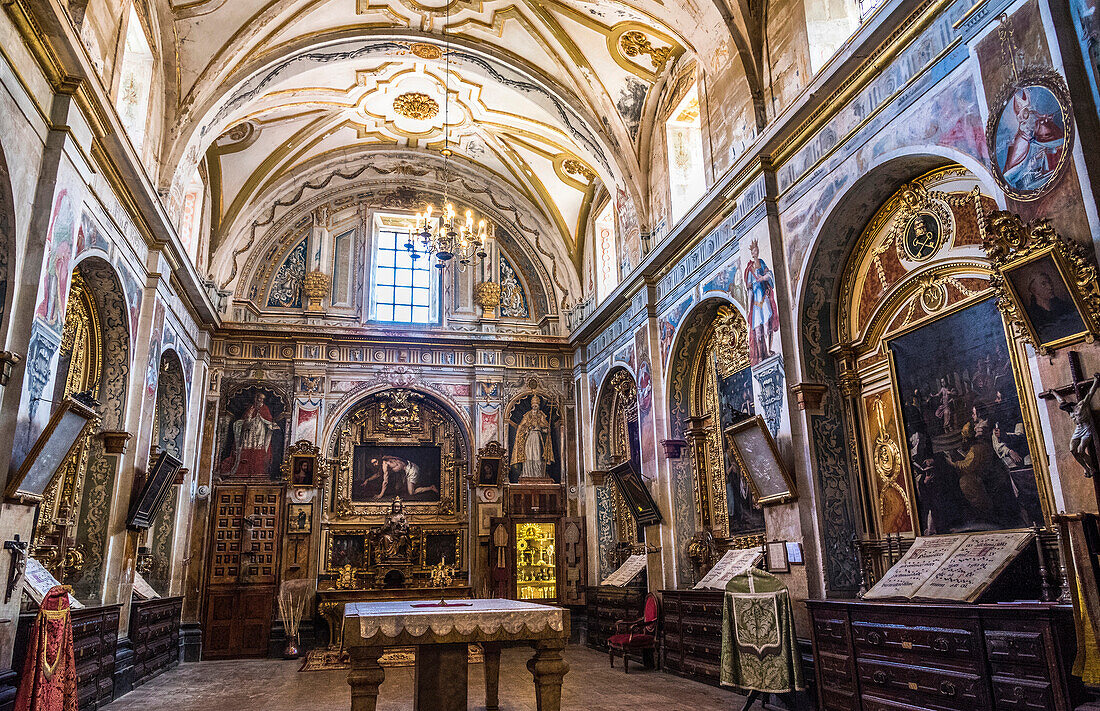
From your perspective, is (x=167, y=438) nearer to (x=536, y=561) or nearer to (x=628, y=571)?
(x=536, y=561)

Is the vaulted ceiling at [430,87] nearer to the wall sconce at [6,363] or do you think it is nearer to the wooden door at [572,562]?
the wall sconce at [6,363]

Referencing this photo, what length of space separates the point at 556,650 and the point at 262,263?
12.3 metres

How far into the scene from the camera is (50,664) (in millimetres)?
5949

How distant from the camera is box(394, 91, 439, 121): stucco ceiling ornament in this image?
13.8 meters

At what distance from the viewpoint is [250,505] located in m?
14.1

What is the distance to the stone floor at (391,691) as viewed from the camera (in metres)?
7.92

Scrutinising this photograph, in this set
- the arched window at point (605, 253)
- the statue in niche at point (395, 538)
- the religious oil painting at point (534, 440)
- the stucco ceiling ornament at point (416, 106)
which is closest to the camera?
the stucco ceiling ornament at point (416, 106)

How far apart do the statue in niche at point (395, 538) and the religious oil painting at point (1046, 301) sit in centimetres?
1176

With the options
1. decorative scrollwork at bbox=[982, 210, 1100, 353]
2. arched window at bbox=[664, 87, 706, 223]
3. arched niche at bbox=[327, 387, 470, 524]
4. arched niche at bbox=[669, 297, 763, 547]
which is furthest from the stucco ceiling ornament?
decorative scrollwork at bbox=[982, 210, 1100, 353]

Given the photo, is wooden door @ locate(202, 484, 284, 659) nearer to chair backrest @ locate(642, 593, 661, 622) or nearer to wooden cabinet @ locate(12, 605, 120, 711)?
wooden cabinet @ locate(12, 605, 120, 711)

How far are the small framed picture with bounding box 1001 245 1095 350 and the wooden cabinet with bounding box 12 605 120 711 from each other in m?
8.95

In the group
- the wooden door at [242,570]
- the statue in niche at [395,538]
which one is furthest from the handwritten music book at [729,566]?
the wooden door at [242,570]

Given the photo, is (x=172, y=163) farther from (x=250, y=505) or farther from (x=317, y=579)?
(x=317, y=579)

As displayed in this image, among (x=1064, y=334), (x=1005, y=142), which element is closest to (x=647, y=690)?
(x=1064, y=334)
